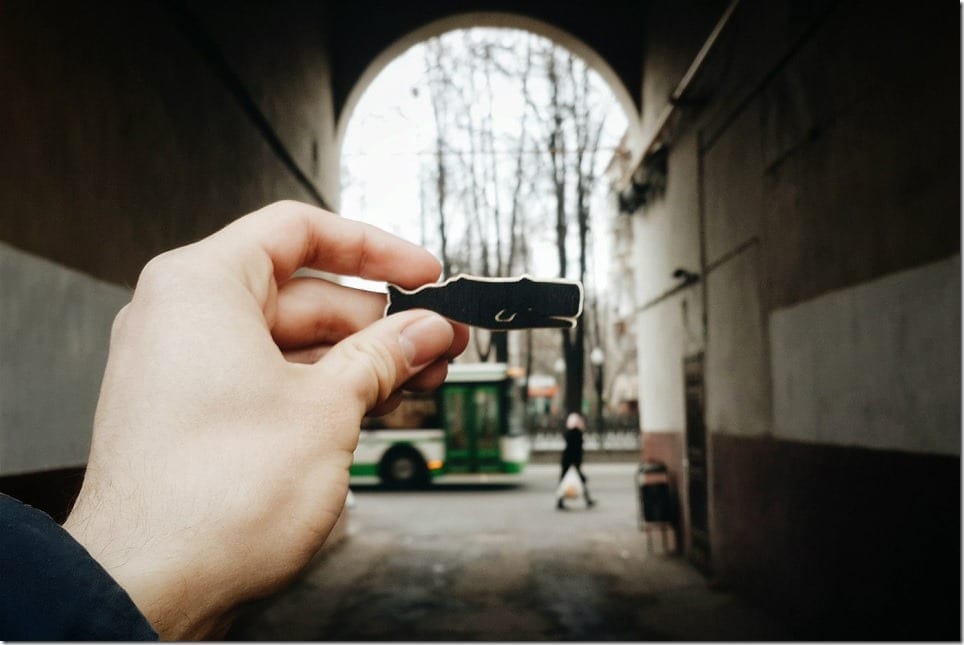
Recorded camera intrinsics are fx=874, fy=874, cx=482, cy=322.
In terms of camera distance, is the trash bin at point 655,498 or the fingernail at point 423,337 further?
the trash bin at point 655,498

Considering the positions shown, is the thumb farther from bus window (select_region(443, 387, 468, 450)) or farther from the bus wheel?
the bus wheel

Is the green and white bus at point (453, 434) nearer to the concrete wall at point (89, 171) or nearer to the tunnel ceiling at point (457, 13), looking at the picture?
the tunnel ceiling at point (457, 13)

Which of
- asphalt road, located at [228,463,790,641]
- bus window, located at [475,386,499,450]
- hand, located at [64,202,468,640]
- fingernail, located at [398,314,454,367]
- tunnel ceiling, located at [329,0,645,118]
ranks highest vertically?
tunnel ceiling, located at [329,0,645,118]

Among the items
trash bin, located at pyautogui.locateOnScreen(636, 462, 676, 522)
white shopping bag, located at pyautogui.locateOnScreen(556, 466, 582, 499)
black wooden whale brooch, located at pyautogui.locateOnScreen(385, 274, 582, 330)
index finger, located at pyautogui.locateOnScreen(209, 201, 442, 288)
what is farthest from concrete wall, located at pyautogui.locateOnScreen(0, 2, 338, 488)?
white shopping bag, located at pyautogui.locateOnScreen(556, 466, 582, 499)

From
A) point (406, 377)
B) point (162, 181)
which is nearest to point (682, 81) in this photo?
point (162, 181)

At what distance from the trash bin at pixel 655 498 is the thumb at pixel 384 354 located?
8.88 meters

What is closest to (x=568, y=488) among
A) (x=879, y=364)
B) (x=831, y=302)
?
(x=831, y=302)

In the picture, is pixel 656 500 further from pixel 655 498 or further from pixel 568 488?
pixel 568 488

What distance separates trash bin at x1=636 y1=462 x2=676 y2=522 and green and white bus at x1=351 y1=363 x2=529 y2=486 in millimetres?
7124

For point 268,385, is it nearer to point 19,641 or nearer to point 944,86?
point 19,641

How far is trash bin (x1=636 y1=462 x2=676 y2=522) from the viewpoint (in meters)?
9.75

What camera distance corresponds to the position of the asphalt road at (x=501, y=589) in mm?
6750

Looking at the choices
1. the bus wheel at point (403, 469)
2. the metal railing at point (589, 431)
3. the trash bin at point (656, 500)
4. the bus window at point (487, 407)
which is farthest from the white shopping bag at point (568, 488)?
the metal railing at point (589, 431)

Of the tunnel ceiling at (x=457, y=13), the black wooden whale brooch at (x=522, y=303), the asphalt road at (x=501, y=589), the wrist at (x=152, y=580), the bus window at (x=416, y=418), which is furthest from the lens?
the bus window at (x=416, y=418)
